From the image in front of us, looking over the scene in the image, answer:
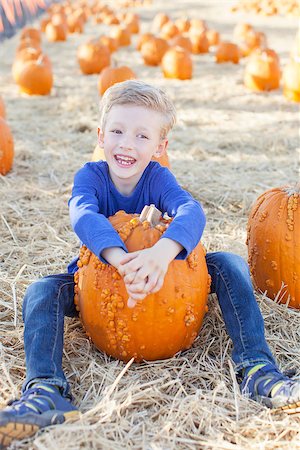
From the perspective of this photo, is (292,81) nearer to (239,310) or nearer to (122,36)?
Result: (239,310)

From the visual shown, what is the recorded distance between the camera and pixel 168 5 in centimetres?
2309

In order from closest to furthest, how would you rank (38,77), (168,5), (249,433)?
1. (249,433)
2. (38,77)
3. (168,5)

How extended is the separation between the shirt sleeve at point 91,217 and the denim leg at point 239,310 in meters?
0.58

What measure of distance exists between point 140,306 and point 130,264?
0.31m

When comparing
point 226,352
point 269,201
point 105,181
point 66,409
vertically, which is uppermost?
point 105,181

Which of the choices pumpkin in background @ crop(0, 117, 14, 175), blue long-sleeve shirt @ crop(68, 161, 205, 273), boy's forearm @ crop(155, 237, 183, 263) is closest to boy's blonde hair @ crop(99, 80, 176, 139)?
blue long-sleeve shirt @ crop(68, 161, 205, 273)

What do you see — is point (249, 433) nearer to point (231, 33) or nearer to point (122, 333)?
point (122, 333)

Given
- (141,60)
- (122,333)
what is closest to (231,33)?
(141,60)

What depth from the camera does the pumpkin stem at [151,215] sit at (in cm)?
245

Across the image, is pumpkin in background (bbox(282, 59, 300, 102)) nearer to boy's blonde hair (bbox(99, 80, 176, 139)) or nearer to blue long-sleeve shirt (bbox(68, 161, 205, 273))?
boy's blonde hair (bbox(99, 80, 176, 139))

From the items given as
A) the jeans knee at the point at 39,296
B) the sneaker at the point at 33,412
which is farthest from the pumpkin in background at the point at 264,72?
the sneaker at the point at 33,412

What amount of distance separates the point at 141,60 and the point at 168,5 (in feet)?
41.9

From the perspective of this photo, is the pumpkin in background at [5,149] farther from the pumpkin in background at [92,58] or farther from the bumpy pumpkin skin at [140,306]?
the pumpkin in background at [92,58]

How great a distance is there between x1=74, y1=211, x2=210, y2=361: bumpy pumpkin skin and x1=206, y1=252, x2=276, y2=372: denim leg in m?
0.13
